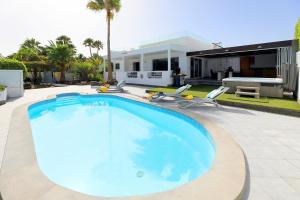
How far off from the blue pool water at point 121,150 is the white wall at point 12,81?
16.4ft

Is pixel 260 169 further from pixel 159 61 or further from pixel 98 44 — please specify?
pixel 98 44

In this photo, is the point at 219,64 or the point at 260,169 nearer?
the point at 260,169

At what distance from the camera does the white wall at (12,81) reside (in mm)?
13742

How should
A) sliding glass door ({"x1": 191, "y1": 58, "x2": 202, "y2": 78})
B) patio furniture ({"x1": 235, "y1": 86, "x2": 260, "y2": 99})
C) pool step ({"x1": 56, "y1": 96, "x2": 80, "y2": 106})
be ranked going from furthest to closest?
sliding glass door ({"x1": 191, "y1": 58, "x2": 202, "y2": 78})
pool step ({"x1": 56, "y1": 96, "x2": 80, "y2": 106})
patio furniture ({"x1": 235, "y1": 86, "x2": 260, "y2": 99})

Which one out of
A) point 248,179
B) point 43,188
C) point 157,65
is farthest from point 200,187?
point 157,65

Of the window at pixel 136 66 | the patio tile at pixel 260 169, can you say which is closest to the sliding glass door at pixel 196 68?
the window at pixel 136 66

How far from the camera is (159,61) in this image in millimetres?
25641

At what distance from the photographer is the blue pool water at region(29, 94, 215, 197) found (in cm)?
421

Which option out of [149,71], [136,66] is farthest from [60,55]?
[149,71]

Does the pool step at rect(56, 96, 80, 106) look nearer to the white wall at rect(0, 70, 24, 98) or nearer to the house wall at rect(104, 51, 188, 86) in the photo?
the white wall at rect(0, 70, 24, 98)

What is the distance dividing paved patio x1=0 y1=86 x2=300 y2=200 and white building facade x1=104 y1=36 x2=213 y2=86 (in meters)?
12.0

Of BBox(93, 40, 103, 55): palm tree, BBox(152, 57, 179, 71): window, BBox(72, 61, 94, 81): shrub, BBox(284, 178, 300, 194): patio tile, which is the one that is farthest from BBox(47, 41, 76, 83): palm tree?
BBox(284, 178, 300, 194): patio tile

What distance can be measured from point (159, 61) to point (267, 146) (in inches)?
852

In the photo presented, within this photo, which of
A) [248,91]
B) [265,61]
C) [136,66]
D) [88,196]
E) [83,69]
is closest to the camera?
[88,196]
